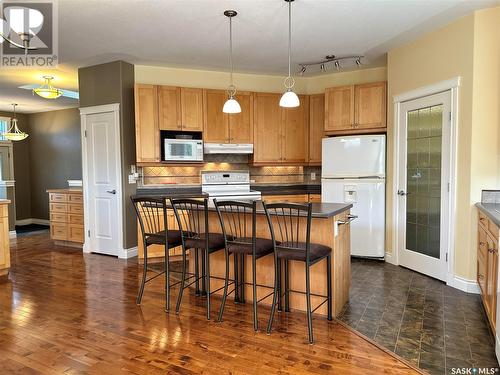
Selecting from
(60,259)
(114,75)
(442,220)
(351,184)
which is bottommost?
(60,259)

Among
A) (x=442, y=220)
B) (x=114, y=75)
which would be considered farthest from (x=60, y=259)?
(x=442, y=220)

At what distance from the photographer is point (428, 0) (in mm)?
3248

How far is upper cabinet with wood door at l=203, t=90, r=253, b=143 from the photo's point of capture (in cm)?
533

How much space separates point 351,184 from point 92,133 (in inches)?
152

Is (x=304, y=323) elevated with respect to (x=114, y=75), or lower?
lower

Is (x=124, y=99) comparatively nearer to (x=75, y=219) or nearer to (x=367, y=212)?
(x=75, y=219)

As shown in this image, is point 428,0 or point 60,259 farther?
point 60,259

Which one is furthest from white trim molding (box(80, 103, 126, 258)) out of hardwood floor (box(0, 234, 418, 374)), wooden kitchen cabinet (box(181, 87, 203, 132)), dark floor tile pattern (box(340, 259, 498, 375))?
dark floor tile pattern (box(340, 259, 498, 375))

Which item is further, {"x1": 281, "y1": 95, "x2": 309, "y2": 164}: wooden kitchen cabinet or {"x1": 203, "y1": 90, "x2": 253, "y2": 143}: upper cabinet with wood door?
{"x1": 281, "y1": 95, "x2": 309, "y2": 164}: wooden kitchen cabinet

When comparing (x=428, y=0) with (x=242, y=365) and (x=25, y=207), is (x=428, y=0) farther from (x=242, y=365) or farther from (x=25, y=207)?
(x=25, y=207)

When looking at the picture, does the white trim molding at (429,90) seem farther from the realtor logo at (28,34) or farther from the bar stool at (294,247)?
the realtor logo at (28,34)

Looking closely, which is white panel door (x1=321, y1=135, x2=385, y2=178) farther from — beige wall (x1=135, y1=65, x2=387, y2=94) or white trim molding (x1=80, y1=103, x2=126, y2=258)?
white trim molding (x1=80, y1=103, x2=126, y2=258)

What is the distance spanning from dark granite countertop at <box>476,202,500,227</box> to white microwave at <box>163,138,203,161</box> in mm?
3538

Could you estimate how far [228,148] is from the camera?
5414mm
